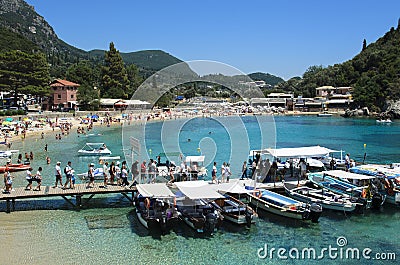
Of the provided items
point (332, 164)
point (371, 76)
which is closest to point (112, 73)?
point (371, 76)

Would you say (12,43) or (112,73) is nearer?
(112,73)

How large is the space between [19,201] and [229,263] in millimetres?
13022

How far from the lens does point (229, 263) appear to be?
14453mm

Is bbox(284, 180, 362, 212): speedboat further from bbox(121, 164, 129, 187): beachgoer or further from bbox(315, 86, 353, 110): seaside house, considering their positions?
bbox(315, 86, 353, 110): seaside house

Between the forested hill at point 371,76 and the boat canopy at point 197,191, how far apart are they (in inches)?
4071

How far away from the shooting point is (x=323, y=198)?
2058 cm

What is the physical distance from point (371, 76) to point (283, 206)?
116905 mm

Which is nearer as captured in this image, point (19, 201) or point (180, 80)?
point (180, 80)

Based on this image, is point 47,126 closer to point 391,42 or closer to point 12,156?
point 12,156

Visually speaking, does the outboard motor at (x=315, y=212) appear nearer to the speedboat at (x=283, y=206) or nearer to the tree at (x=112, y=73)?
the speedboat at (x=283, y=206)

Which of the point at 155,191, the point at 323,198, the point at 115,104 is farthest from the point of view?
the point at 115,104

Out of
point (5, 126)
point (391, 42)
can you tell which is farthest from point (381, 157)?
point (391, 42)

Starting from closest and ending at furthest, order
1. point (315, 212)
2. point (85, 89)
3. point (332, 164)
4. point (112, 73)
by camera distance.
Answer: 1. point (315, 212)
2. point (332, 164)
3. point (85, 89)
4. point (112, 73)

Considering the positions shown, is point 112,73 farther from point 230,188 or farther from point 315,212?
point 315,212
